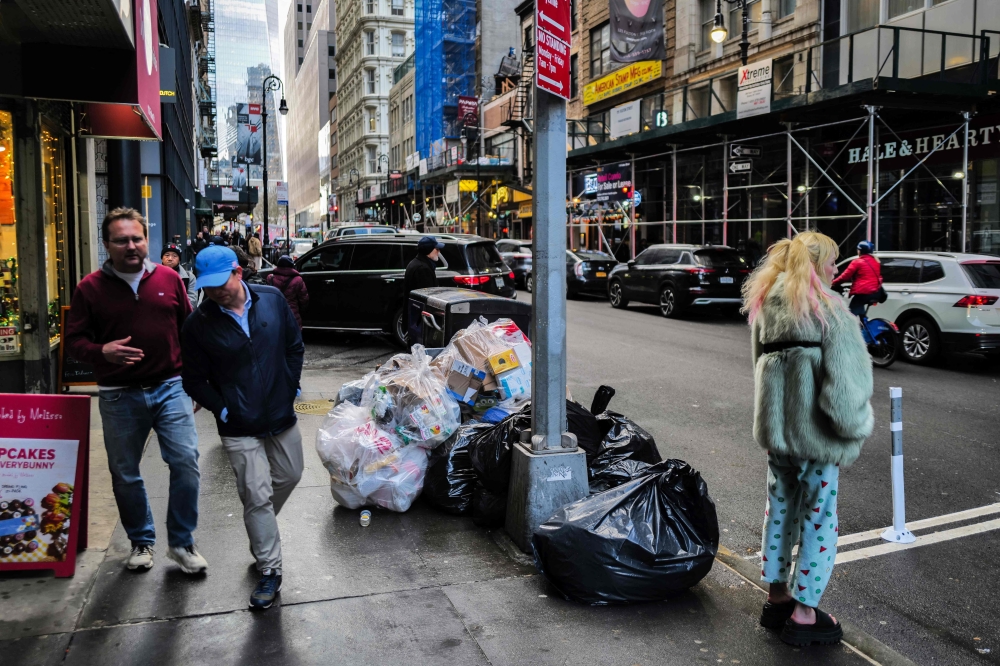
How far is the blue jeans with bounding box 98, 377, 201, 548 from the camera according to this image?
4.30 meters

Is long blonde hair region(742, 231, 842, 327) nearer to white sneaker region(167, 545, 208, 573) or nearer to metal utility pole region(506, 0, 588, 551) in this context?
metal utility pole region(506, 0, 588, 551)

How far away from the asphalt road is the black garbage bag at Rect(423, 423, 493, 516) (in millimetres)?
1694

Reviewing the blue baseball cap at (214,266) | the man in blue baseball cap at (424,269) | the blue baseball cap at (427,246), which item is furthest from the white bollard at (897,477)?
the man in blue baseball cap at (424,269)

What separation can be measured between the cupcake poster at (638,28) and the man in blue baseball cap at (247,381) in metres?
24.1

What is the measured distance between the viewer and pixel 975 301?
36.9 feet

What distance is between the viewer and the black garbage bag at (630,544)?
3947 millimetres

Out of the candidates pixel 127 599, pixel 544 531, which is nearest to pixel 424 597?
pixel 544 531

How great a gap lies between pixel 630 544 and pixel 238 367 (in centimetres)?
211

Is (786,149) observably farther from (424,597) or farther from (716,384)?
(424,597)

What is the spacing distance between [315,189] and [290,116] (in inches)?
2011

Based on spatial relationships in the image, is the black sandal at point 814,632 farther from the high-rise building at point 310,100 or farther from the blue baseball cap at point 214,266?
the high-rise building at point 310,100

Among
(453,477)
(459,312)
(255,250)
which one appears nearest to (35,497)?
(453,477)

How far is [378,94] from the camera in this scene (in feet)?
299

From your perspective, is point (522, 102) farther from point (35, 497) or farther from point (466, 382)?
point (35, 497)
